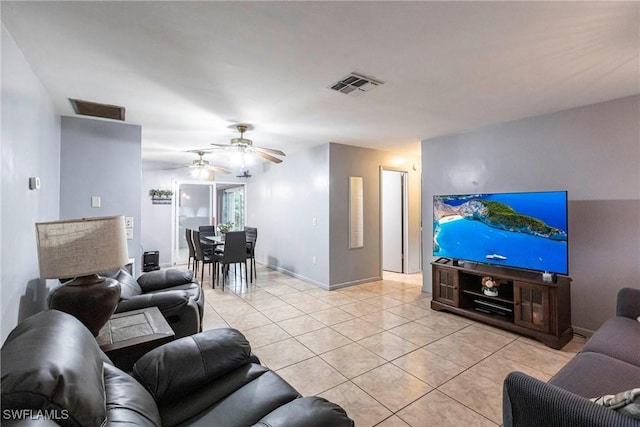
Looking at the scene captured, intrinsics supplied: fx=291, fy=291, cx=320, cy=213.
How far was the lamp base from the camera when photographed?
165 centimetres

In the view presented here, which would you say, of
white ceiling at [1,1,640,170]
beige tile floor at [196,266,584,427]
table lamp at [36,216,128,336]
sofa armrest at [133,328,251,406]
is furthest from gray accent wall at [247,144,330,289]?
table lamp at [36,216,128,336]

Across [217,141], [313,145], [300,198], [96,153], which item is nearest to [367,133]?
[313,145]

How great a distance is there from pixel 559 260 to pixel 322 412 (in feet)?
9.78

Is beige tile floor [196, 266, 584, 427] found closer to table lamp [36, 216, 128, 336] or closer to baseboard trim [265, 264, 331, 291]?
baseboard trim [265, 264, 331, 291]

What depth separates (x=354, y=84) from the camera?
8.46ft

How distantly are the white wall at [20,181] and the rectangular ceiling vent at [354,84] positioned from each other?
2.24m

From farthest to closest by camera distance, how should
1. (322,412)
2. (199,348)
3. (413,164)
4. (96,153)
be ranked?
(413,164) < (96,153) < (199,348) < (322,412)

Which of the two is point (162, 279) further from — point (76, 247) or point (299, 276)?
point (299, 276)

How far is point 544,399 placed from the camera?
1255 mm

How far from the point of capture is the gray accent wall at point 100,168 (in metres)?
3.40

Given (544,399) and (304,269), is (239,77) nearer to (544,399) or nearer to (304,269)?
(544,399)

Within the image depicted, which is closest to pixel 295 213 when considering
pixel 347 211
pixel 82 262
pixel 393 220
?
pixel 347 211

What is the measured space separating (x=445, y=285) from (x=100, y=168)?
4582mm

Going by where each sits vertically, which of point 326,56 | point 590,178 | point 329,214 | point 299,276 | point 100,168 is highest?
point 326,56
